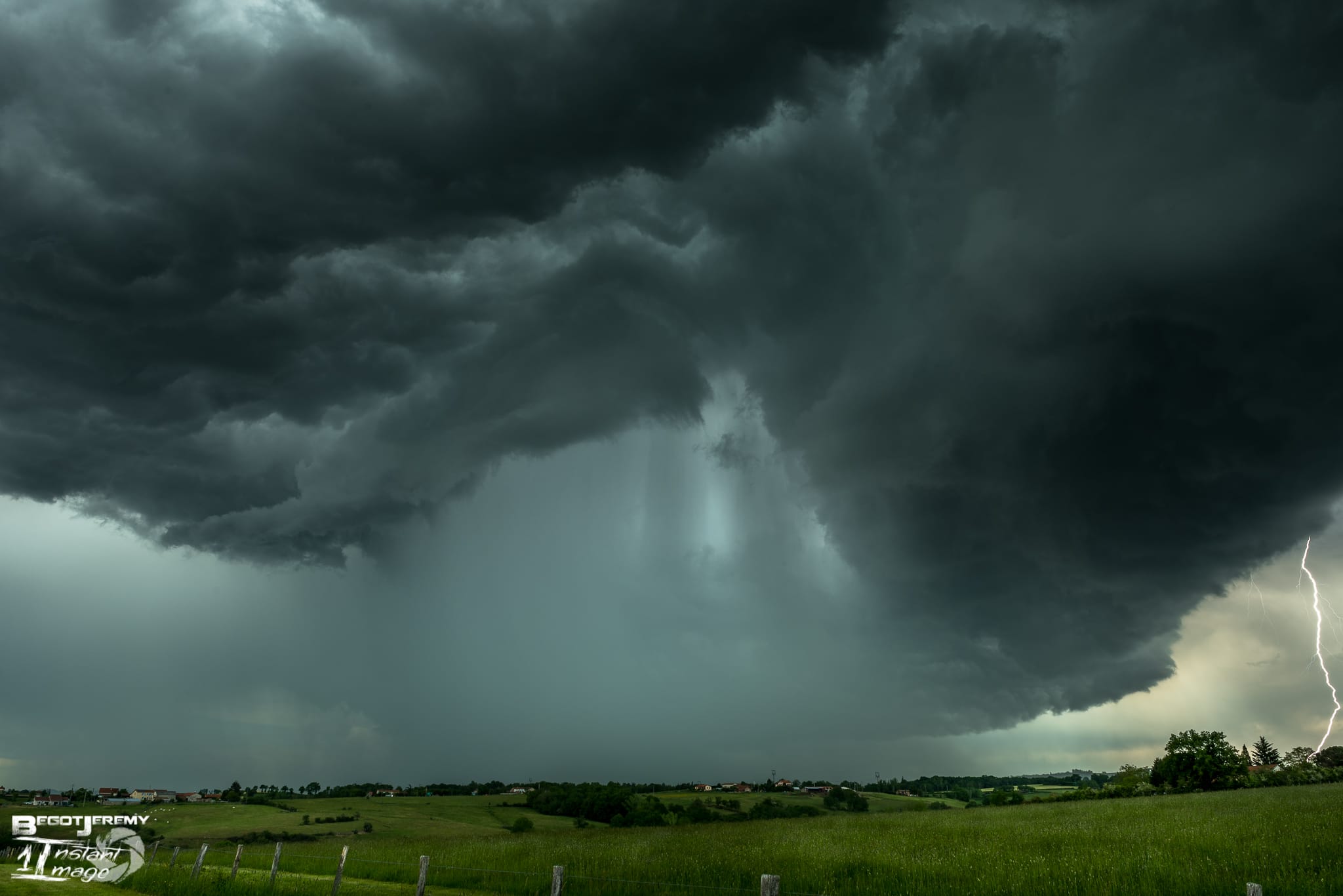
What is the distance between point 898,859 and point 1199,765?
317ft

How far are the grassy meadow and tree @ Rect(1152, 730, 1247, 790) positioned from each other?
45675 millimetres

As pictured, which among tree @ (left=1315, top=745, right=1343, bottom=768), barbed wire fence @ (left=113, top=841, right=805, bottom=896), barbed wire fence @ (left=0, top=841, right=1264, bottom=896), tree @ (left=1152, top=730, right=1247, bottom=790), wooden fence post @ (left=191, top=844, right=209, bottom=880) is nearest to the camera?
barbed wire fence @ (left=0, top=841, right=1264, bottom=896)

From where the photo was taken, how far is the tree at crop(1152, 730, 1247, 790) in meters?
101

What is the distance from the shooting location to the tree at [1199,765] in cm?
10081

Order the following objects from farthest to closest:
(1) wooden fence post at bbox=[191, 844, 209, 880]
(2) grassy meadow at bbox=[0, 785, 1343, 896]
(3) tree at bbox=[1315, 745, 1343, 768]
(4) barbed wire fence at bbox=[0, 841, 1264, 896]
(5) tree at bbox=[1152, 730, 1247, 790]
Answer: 1. (3) tree at bbox=[1315, 745, 1343, 768]
2. (5) tree at bbox=[1152, 730, 1247, 790]
3. (1) wooden fence post at bbox=[191, 844, 209, 880]
4. (2) grassy meadow at bbox=[0, 785, 1343, 896]
5. (4) barbed wire fence at bbox=[0, 841, 1264, 896]

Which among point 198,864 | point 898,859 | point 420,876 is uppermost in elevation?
point 898,859

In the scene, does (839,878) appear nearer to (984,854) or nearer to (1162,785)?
(984,854)

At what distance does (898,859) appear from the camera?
31.8 m

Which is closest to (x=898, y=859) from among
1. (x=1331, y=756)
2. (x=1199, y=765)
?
(x=1199, y=765)

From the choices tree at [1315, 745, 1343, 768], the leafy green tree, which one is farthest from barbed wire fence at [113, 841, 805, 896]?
tree at [1315, 745, 1343, 768]

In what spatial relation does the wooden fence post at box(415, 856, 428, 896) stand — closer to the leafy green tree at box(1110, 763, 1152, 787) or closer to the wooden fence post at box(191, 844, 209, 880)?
the wooden fence post at box(191, 844, 209, 880)

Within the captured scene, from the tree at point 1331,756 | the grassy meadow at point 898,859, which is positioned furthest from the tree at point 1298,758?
the grassy meadow at point 898,859

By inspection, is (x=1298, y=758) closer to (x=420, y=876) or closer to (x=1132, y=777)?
(x=1132, y=777)

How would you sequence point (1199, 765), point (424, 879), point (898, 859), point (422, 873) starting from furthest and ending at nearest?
point (1199, 765) → point (898, 859) → point (422, 873) → point (424, 879)
